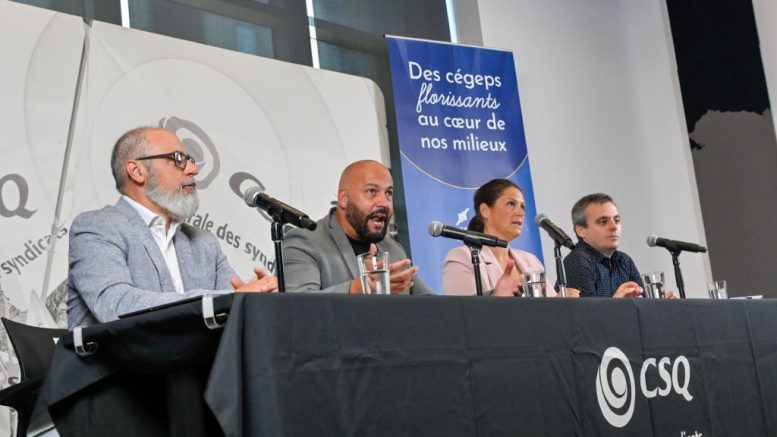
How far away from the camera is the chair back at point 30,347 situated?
95.8 inches

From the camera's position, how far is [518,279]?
10.6ft

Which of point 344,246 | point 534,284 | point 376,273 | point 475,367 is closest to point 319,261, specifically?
point 344,246

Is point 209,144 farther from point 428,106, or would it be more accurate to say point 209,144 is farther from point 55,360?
point 55,360

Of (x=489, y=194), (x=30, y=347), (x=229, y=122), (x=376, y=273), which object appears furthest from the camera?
(x=229, y=122)

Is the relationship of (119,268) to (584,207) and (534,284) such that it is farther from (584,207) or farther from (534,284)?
(584,207)

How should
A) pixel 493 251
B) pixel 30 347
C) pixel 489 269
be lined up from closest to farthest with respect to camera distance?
pixel 30 347
pixel 489 269
pixel 493 251

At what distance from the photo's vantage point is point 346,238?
11.0 ft

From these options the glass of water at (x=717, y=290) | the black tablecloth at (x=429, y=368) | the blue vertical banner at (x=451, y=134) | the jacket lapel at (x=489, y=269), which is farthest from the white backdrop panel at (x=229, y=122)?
the black tablecloth at (x=429, y=368)

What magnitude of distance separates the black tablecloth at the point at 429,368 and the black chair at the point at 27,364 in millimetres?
565

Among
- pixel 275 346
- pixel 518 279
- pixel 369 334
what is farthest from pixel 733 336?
pixel 275 346

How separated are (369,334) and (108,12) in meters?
2.96

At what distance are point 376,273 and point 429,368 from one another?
0.31 meters

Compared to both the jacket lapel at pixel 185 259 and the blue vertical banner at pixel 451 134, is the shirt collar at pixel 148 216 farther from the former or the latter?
the blue vertical banner at pixel 451 134

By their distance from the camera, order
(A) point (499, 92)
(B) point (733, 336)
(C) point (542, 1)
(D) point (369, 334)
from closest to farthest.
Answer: (D) point (369, 334) < (B) point (733, 336) < (A) point (499, 92) < (C) point (542, 1)
